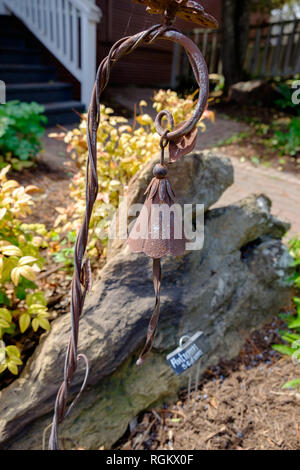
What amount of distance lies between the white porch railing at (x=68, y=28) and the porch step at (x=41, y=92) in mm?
363

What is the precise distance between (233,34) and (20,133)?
20.3 feet

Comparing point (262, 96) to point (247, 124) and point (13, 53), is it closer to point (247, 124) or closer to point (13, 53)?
point (247, 124)

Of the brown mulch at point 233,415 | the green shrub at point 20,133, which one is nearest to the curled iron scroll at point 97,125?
the brown mulch at point 233,415

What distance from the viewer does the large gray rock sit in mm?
1656

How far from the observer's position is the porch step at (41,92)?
17.6 ft

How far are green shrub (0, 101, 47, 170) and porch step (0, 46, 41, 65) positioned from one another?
2175 millimetres

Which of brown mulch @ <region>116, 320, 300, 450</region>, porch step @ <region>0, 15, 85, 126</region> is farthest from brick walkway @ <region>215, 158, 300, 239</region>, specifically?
porch step @ <region>0, 15, 85, 126</region>

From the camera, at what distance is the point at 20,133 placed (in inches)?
173

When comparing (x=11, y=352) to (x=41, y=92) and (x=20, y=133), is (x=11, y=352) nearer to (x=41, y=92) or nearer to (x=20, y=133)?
(x=20, y=133)

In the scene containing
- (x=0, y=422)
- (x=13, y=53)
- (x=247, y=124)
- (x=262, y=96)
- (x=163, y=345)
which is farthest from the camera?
(x=262, y=96)
